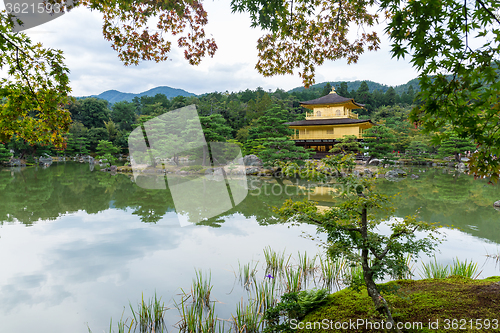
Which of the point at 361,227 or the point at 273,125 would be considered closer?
the point at 361,227

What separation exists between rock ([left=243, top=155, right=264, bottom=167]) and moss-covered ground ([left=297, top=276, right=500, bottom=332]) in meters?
12.5

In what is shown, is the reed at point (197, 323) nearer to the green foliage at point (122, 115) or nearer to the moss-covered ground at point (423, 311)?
the moss-covered ground at point (423, 311)

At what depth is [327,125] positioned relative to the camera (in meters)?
19.1

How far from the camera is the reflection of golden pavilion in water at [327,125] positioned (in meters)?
18.6

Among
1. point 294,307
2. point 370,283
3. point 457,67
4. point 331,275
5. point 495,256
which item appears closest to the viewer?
point 457,67

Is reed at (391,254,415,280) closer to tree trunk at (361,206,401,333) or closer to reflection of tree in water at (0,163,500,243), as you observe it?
tree trunk at (361,206,401,333)

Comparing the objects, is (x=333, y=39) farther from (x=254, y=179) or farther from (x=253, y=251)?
(x=254, y=179)

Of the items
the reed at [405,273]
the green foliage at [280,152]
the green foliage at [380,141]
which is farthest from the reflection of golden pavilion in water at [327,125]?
the reed at [405,273]

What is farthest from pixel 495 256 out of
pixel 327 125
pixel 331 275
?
pixel 327 125

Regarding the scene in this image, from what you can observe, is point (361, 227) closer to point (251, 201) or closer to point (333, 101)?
point (251, 201)

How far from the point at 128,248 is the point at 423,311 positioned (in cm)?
407

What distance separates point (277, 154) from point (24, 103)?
11.1m

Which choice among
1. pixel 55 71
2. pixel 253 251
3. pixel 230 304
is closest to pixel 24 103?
pixel 55 71

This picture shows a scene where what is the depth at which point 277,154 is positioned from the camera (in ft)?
41.2
